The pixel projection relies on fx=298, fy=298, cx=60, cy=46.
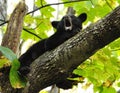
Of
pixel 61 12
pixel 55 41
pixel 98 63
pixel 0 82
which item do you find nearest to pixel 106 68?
pixel 98 63

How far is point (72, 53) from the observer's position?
117 inches

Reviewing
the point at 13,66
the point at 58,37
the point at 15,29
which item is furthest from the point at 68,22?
the point at 13,66

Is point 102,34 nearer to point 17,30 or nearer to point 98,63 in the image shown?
point 98,63

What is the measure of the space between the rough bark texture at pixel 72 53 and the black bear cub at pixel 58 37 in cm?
23

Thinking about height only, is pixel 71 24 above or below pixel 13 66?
below

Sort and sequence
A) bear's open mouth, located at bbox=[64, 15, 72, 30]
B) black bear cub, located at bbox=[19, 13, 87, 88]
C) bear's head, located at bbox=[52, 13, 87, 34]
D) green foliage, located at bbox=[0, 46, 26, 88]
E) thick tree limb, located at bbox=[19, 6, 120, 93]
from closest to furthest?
green foliage, located at bbox=[0, 46, 26, 88] < thick tree limb, located at bbox=[19, 6, 120, 93] < black bear cub, located at bbox=[19, 13, 87, 88] < bear's head, located at bbox=[52, 13, 87, 34] < bear's open mouth, located at bbox=[64, 15, 72, 30]

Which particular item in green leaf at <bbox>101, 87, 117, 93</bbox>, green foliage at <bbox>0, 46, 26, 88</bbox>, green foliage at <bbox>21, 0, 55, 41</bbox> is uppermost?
green foliage at <bbox>0, 46, 26, 88</bbox>

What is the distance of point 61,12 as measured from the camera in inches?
357

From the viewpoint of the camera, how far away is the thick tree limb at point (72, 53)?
273 cm

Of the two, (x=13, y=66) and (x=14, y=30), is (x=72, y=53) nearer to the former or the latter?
(x=13, y=66)

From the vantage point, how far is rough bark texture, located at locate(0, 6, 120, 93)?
2736 millimetres

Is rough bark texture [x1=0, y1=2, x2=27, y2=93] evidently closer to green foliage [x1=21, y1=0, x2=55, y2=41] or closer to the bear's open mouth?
green foliage [x1=21, y1=0, x2=55, y2=41]

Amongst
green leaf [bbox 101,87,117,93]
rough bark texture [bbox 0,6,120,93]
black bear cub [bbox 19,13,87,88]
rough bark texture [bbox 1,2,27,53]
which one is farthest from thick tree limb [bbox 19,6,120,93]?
green leaf [bbox 101,87,117,93]

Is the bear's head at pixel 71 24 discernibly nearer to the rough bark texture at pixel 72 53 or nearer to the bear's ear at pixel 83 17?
the bear's ear at pixel 83 17
